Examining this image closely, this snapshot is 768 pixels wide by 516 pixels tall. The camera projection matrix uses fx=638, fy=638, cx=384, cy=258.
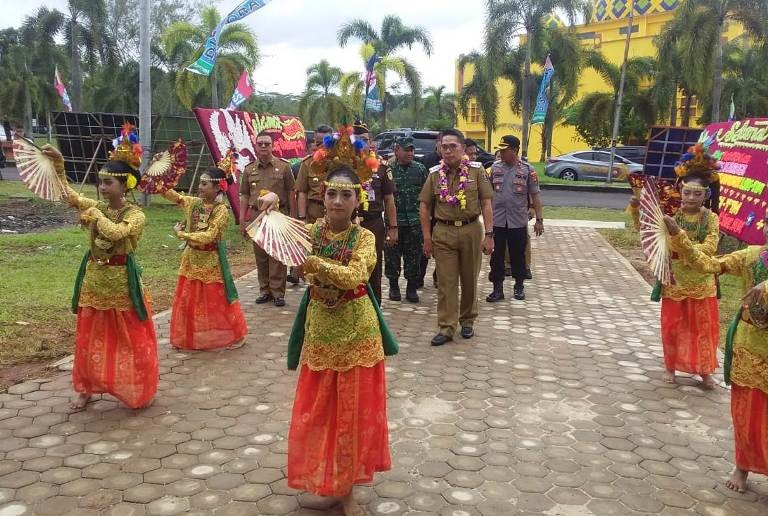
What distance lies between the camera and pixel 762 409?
3.33 metres

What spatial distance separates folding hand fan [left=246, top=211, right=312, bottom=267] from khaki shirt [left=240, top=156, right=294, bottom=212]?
4350mm

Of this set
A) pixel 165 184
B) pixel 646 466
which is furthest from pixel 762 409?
pixel 165 184

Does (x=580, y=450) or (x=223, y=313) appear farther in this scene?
(x=223, y=313)

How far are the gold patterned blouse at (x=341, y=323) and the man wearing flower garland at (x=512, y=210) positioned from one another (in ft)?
15.6

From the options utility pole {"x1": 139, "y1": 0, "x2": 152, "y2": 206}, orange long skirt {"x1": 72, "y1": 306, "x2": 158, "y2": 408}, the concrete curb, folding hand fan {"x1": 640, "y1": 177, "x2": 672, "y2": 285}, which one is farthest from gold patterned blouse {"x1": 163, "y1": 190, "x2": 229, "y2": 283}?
the concrete curb

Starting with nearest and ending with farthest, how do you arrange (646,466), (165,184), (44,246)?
1. (646,466)
2. (165,184)
3. (44,246)

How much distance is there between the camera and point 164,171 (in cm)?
534

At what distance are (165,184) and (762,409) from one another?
4555 mm

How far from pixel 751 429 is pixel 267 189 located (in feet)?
17.4

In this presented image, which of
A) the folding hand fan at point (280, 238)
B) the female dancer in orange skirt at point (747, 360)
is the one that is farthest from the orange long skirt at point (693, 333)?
the folding hand fan at point (280, 238)

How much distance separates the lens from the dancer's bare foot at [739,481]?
3.42 meters

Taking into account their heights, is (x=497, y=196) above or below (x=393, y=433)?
above

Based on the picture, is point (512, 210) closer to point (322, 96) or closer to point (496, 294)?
point (496, 294)

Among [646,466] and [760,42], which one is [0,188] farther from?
[760,42]
